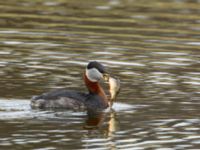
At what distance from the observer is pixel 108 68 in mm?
22797

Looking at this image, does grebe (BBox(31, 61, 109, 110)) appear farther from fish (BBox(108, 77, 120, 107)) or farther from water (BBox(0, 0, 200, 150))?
water (BBox(0, 0, 200, 150))

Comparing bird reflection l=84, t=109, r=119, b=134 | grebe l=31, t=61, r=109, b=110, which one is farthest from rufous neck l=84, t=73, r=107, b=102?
bird reflection l=84, t=109, r=119, b=134

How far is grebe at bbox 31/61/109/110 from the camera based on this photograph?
1870 centimetres

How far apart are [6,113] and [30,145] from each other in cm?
264

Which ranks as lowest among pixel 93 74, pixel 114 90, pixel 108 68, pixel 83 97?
pixel 108 68

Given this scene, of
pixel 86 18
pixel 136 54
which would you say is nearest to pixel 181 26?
pixel 86 18

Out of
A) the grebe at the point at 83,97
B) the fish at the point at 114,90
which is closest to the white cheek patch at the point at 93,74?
the grebe at the point at 83,97

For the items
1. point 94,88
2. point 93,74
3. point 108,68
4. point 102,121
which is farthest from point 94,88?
point 108,68

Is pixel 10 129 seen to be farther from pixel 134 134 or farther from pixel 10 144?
pixel 134 134

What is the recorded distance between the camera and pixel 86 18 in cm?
2995

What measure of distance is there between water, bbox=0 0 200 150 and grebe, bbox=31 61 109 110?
12.5 inches

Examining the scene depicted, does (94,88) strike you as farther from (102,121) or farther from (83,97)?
(102,121)

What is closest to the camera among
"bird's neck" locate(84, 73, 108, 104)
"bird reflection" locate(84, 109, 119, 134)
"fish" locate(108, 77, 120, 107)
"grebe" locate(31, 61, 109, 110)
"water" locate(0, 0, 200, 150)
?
"water" locate(0, 0, 200, 150)

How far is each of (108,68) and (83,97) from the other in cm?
364
